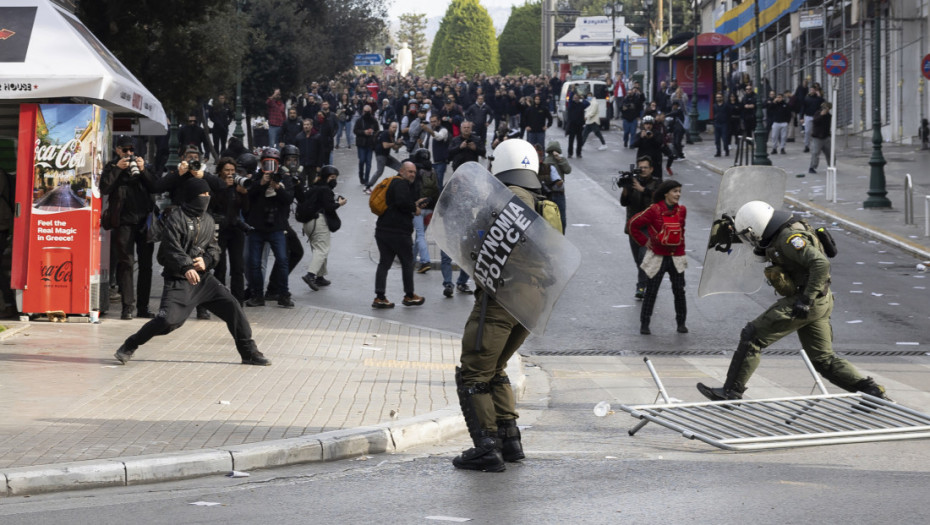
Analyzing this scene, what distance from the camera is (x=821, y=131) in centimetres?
2750

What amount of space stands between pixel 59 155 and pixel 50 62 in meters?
0.93

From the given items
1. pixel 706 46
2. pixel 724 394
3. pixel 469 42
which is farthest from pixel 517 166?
pixel 469 42

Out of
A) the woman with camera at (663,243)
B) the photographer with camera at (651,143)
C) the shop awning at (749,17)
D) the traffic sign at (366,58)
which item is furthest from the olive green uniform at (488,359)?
the traffic sign at (366,58)

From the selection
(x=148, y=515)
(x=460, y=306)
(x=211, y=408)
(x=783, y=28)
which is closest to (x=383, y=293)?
(x=460, y=306)

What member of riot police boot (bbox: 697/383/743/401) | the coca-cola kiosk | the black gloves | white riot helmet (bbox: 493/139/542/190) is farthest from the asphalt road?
the coca-cola kiosk

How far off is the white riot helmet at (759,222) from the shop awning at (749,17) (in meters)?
37.2

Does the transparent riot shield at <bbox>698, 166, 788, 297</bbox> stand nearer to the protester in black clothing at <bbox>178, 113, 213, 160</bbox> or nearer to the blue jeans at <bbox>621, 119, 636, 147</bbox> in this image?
the protester in black clothing at <bbox>178, 113, 213, 160</bbox>

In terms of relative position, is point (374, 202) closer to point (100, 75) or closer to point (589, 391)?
point (100, 75)

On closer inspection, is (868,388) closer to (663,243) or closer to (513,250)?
(513,250)

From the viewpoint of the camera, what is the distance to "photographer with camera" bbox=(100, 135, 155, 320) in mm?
13062

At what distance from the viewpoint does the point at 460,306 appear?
49.9ft

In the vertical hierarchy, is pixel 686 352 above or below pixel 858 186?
below

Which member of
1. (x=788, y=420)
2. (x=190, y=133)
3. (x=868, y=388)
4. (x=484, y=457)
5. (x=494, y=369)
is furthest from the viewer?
(x=190, y=133)

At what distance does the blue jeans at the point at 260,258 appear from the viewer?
14.8 meters
